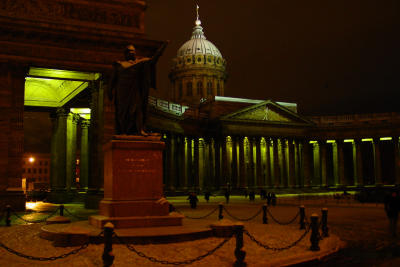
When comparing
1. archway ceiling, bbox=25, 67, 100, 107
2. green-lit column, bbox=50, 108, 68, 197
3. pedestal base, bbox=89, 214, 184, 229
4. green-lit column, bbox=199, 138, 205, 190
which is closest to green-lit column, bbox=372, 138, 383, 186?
green-lit column, bbox=199, 138, 205, 190

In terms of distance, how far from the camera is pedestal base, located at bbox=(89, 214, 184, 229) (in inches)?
545

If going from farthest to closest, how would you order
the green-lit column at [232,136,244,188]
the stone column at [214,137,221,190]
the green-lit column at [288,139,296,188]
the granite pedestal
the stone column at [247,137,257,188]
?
1. the green-lit column at [288,139,296,188]
2. the stone column at [247,137,257,188]
3. the stone column at [214,137,221,190]
4. the green-lit column at [232,136,244,188]
5. the granite pedestal

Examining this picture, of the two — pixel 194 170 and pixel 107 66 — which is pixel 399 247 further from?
pixel 194 170

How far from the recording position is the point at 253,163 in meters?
75.2

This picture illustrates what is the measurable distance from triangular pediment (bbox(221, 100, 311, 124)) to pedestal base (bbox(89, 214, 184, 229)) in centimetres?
5629

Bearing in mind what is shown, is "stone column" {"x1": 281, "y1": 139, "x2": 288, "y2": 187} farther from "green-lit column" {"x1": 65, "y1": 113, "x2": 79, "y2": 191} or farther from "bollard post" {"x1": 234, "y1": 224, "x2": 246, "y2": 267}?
"bollard post" {"x1": 234, "y1": 224, "x2": 246, "y2": 267}

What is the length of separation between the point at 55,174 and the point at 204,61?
71.7 m

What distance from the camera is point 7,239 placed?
48.6 ft

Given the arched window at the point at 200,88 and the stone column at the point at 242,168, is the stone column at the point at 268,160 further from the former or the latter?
the arched window at the point at 200,88

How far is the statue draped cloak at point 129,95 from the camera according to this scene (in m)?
15.1

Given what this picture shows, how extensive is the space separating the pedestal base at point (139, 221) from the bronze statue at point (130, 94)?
9.38 feet

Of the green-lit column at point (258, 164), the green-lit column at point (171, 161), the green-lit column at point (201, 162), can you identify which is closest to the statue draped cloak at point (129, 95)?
the green-lit column at point (171, 161)

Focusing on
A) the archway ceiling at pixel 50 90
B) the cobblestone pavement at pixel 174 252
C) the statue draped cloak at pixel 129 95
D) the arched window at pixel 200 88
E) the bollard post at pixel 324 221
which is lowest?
the cobblestone pavement at pixel 174 252

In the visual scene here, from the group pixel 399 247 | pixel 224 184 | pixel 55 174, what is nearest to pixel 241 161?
pixel 224 184
